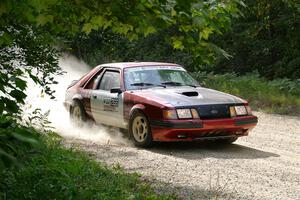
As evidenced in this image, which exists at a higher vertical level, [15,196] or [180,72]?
[180,72]

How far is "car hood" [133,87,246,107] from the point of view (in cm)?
900

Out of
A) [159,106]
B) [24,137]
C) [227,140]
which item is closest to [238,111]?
[227,140]

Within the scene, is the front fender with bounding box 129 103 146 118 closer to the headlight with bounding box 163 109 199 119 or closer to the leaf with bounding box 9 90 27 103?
the headlight with bounding box 163 109 199 119

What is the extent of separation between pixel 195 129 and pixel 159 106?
0.70 m

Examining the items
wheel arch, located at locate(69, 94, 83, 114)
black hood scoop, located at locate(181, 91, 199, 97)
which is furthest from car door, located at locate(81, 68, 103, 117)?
black hood scoop, located at locate(181, 91, 199, 97)

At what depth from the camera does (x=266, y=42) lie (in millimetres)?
23188

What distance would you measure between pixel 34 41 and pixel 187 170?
274 centimetres

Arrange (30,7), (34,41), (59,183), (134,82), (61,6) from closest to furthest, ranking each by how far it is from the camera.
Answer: (30,7)
(61,6)
(59,183)
(34,41)
(134,82)

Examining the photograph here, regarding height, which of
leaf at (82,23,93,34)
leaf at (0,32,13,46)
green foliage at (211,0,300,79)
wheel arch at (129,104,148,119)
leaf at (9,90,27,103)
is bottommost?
wheel arch at (129,104,148,119)

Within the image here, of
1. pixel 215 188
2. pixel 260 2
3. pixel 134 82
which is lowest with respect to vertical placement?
pixel 215 188

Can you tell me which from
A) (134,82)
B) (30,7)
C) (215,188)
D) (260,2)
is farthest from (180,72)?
(260,2)

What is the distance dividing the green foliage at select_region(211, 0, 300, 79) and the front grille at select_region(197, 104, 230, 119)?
1140 centimetres

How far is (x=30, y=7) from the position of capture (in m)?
3.76

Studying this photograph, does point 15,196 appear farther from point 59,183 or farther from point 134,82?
point 134,82
